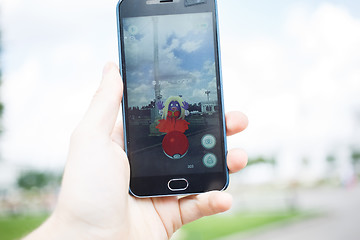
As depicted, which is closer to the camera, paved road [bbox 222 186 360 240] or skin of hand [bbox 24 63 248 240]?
skin of hand [bbox 24 63 248 240]

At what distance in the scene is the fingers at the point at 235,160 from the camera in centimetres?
141

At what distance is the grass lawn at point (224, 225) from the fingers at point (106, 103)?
5.54m

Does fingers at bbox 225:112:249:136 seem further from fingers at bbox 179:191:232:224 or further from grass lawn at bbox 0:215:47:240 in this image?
grass lawn at bbox 0:215:47:240

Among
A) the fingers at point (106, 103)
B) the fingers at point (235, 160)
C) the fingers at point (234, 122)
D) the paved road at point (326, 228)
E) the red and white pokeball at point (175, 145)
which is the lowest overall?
the paved road at point (326, 228)

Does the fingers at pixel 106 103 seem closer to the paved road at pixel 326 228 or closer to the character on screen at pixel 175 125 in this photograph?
the character on screen at pixel 175 125

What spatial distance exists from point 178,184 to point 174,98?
1.03 ft

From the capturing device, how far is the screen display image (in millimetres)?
1431

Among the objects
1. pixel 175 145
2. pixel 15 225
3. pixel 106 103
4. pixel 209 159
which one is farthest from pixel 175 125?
pixel 15 225

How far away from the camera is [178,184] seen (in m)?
1.41

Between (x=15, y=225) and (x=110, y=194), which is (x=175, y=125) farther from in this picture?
(x=15, y=225)

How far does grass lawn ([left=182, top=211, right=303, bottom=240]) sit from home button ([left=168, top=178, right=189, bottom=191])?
5333mm

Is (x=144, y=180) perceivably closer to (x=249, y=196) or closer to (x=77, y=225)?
(x=77, y=225)

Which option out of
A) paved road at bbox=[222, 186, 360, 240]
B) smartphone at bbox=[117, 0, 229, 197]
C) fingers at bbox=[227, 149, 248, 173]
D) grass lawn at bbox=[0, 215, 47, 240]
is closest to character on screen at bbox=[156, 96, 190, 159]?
smartphone at bbox=[117, 0, 229, 197]

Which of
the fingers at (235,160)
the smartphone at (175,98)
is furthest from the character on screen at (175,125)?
the fingers at (235,160)
